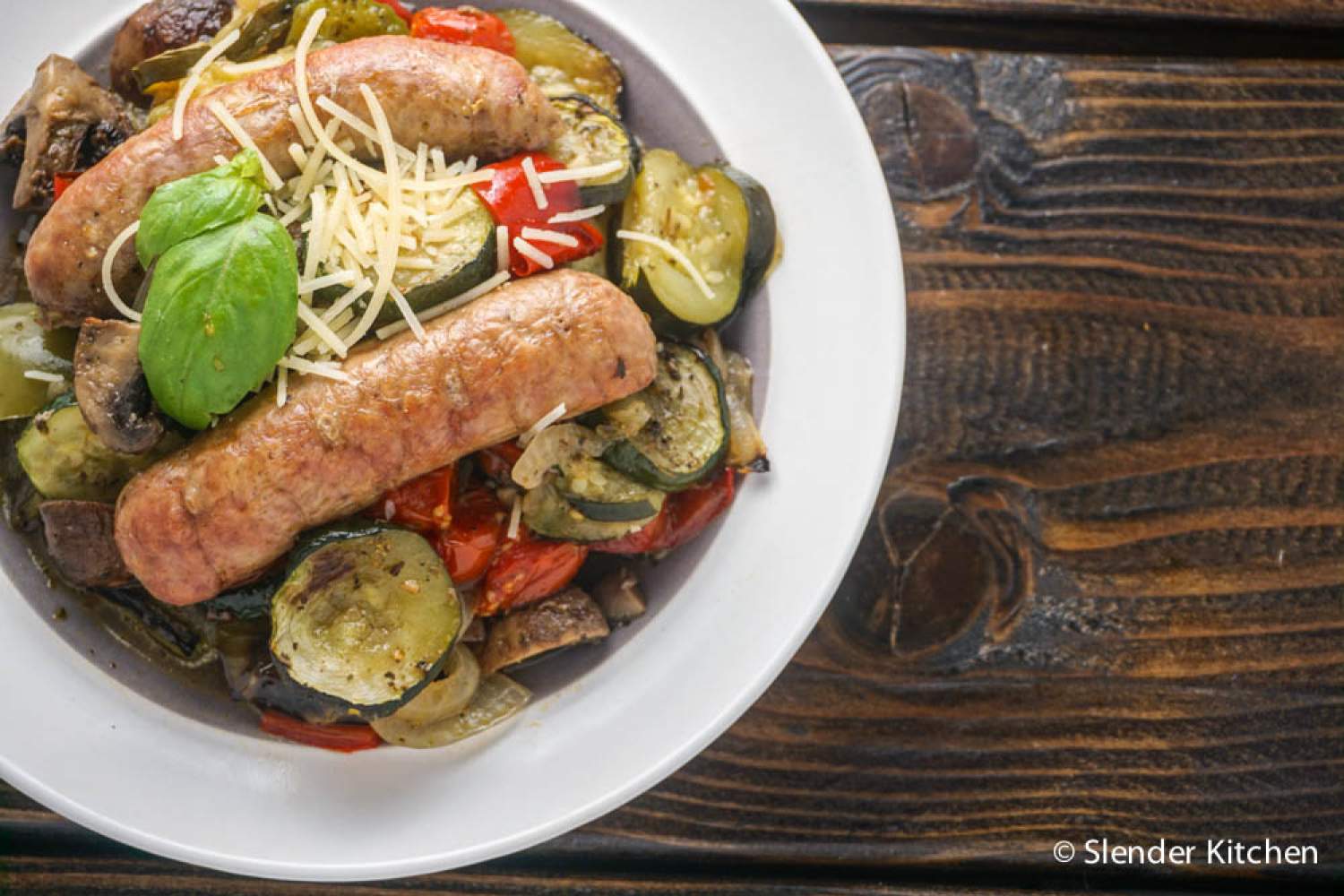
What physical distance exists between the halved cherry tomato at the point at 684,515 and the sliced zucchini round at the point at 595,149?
71cm

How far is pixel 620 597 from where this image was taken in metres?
2.74

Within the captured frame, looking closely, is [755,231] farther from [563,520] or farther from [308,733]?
[308,733]

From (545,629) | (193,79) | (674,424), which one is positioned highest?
(193,79)

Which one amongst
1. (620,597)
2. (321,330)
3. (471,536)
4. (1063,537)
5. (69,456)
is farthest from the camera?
(1063,537)

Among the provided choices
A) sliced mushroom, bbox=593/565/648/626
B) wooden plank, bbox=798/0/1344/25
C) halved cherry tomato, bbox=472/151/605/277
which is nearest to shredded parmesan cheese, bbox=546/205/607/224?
halved cherry tomato, bbox=472/151/605/277

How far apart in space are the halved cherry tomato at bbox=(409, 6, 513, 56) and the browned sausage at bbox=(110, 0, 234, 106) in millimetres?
483

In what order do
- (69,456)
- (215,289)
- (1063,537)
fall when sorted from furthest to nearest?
(1063,537)
(69,456)
(215,289)

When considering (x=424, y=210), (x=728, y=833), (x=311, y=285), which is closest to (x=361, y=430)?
(x=311, y=285)

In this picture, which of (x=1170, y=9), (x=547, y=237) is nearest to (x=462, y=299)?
(x=547, y=237)

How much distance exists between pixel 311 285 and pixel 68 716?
122 centimetres

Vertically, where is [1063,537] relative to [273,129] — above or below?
below

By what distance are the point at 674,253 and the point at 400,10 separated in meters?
0.94

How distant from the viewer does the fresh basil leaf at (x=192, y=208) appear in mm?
2094

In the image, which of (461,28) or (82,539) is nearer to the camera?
(82,539)
